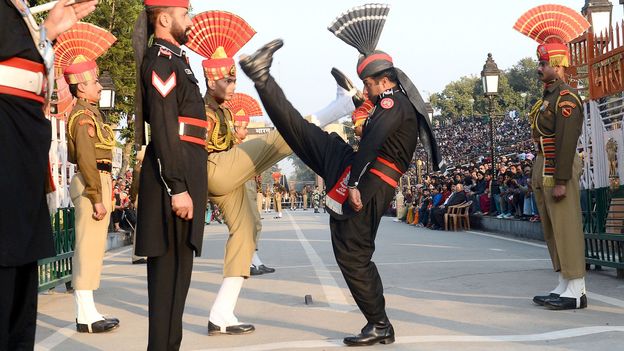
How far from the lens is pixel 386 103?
5.68 m

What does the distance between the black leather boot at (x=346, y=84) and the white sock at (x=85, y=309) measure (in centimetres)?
275

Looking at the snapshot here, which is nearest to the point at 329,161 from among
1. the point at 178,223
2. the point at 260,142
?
the point at 260,142

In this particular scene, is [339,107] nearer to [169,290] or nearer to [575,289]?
[575,289]

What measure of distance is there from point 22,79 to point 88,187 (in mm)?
3165

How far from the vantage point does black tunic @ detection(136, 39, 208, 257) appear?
4168 millimetres

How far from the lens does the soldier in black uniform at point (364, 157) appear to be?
5543 mm

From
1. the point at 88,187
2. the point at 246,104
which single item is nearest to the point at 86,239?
the point at 88,187

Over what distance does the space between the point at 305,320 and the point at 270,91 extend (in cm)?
186

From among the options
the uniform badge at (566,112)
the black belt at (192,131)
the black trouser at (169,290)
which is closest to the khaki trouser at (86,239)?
the black trouser at (169,290)

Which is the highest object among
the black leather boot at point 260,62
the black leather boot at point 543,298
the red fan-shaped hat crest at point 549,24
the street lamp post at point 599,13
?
the street lamp post at point 599,13

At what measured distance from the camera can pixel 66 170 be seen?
33.7ft

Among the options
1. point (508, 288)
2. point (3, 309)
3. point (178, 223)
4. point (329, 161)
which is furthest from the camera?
point (508, 288)

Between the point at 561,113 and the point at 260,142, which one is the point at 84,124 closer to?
the point at 260,142

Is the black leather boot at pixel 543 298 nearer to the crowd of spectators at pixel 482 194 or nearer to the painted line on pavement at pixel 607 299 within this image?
the painted line on pavement at pixel 607 299
